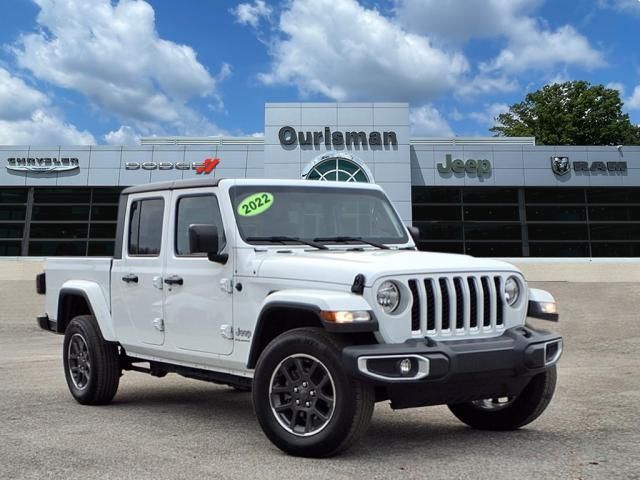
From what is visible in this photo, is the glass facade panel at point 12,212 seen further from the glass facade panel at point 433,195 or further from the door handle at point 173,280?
the door handle at point 173,280

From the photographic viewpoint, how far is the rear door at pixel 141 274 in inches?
248

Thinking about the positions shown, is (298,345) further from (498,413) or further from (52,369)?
(52,369)

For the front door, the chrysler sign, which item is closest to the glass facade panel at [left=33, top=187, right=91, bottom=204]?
the chrysler sign

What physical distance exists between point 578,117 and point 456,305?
57.1 m

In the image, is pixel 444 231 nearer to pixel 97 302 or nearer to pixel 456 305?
pixel 97 302

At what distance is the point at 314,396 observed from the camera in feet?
15.4

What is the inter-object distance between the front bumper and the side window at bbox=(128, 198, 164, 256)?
2683 millimetres

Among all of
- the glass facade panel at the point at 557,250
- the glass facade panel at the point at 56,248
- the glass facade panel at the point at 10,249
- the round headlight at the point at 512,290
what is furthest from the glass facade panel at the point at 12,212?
the round headlight at the point at 512,290

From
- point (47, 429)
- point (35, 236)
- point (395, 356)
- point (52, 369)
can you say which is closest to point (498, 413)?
point (395, 356)

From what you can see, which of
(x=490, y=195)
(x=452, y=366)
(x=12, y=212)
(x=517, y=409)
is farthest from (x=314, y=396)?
(x=12, y=212)

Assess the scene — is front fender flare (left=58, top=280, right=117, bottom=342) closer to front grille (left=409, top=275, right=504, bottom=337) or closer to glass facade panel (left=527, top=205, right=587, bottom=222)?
front grille (left=409, top=275, right=504, bottom=337)

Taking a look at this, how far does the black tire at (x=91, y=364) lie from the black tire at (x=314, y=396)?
8.36 ft

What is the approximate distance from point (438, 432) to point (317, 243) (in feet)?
5.98

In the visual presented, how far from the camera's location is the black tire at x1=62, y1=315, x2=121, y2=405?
690cm
